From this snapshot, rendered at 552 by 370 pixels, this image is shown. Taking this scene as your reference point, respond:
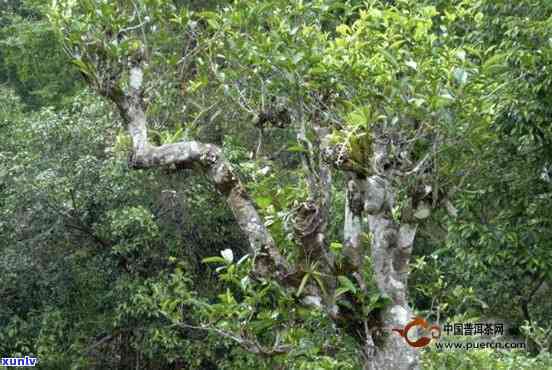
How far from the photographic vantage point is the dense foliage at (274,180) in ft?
10.6

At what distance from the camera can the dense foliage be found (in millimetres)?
3223

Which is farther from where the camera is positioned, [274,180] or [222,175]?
[274,180]

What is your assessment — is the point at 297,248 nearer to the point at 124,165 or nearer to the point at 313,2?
the point at 313,2

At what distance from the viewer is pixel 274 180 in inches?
157

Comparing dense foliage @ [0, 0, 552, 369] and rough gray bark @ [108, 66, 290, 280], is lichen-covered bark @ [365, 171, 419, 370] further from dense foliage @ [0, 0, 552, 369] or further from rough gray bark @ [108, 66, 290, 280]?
rough gray bark @ [108, 66, 290, 280]

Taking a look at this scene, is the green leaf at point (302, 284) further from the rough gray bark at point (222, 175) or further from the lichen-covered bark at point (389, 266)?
the lichen-covered bark at point (389, 266)

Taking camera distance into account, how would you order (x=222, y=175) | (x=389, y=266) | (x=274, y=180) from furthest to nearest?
(x=274, y=180) → (x=222, y=175) → (x=389, y=266)

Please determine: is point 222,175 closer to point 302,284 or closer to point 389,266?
point 302,284

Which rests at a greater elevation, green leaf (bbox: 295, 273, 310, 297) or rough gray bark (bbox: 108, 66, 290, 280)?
rough gray bark (bbox: 108, 66, 290, 280)

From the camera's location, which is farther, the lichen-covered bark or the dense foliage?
the dense foliage

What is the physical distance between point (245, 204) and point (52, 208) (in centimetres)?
343

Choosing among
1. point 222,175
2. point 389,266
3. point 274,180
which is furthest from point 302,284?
point 274,180

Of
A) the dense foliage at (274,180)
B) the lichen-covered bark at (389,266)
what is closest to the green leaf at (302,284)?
the dense foliage at (274,180)

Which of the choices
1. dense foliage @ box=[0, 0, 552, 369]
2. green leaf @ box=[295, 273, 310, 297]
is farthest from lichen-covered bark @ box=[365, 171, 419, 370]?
green leaf @ box=[295, 273, 310, 297]
